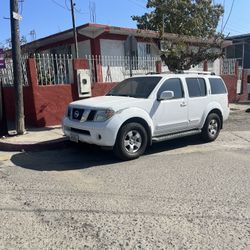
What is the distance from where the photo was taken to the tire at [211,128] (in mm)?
9587

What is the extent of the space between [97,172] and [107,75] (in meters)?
8.27

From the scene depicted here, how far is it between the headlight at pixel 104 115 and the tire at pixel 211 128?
2.98m

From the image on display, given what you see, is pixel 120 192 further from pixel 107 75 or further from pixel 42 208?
pixel 107 75

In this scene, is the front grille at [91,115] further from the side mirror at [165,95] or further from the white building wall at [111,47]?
the white building wall at [111,47]

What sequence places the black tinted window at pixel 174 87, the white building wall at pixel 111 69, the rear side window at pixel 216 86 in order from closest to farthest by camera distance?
the black tinted window at pixel 174 87
the rear side window at pixel 216 86
the white building wall at pixel 111 69

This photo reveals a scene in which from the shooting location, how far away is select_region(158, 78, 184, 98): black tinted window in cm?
860

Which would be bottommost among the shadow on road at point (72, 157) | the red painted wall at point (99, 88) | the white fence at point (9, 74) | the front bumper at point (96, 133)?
the shadow on road at point (72, 157)

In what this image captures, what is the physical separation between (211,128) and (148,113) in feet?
7.75

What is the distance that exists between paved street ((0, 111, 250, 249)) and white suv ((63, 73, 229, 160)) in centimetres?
45

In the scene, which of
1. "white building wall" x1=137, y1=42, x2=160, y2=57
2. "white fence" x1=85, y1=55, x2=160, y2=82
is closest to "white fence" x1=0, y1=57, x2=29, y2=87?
"white fence" x1=85, y1=55, x2=160, y2=82

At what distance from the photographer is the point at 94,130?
749 centimetres

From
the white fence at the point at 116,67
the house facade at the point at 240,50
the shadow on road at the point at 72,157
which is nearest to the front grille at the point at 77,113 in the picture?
the shadow on road at the point at 72,157

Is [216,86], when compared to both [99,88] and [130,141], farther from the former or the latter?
[99,88]

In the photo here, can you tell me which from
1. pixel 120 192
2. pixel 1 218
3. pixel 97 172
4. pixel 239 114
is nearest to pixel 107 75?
pixel 239 114
